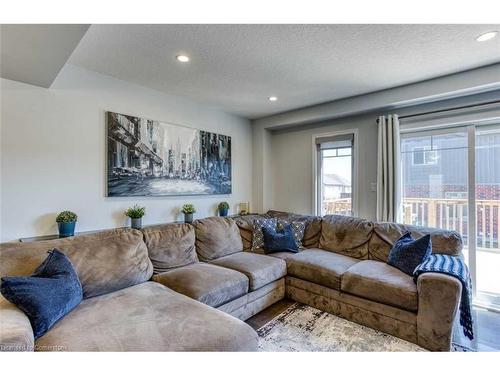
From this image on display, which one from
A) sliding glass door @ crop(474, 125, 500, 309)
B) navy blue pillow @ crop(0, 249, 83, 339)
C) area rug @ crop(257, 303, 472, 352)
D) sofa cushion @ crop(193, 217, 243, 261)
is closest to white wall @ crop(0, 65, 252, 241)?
sofa cushion @ crop(193, 217, 243, 261)

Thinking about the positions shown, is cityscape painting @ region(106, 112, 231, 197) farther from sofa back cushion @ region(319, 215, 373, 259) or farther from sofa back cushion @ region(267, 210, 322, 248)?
sofa back cushion @ region(319, 215, 373, 259)

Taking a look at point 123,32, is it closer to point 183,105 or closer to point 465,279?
point 183,105

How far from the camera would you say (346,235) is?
3273 millimetres

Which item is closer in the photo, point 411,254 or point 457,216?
point 411,254

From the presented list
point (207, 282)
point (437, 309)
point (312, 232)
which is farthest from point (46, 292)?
point (312, 232)

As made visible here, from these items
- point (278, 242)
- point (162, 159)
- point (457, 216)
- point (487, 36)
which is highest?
point (487, 36)

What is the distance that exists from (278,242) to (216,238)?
32.1 inches

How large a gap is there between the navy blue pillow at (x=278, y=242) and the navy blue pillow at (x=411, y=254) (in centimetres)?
115

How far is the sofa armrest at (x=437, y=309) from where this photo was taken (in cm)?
195

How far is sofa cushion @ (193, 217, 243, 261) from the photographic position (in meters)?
2.98

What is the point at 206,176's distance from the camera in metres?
3.80

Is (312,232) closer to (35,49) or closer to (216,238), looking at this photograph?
(216,238)

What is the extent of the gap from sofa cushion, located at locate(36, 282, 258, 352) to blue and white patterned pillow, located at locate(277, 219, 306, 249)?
198cm

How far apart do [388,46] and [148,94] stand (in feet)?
8.65
